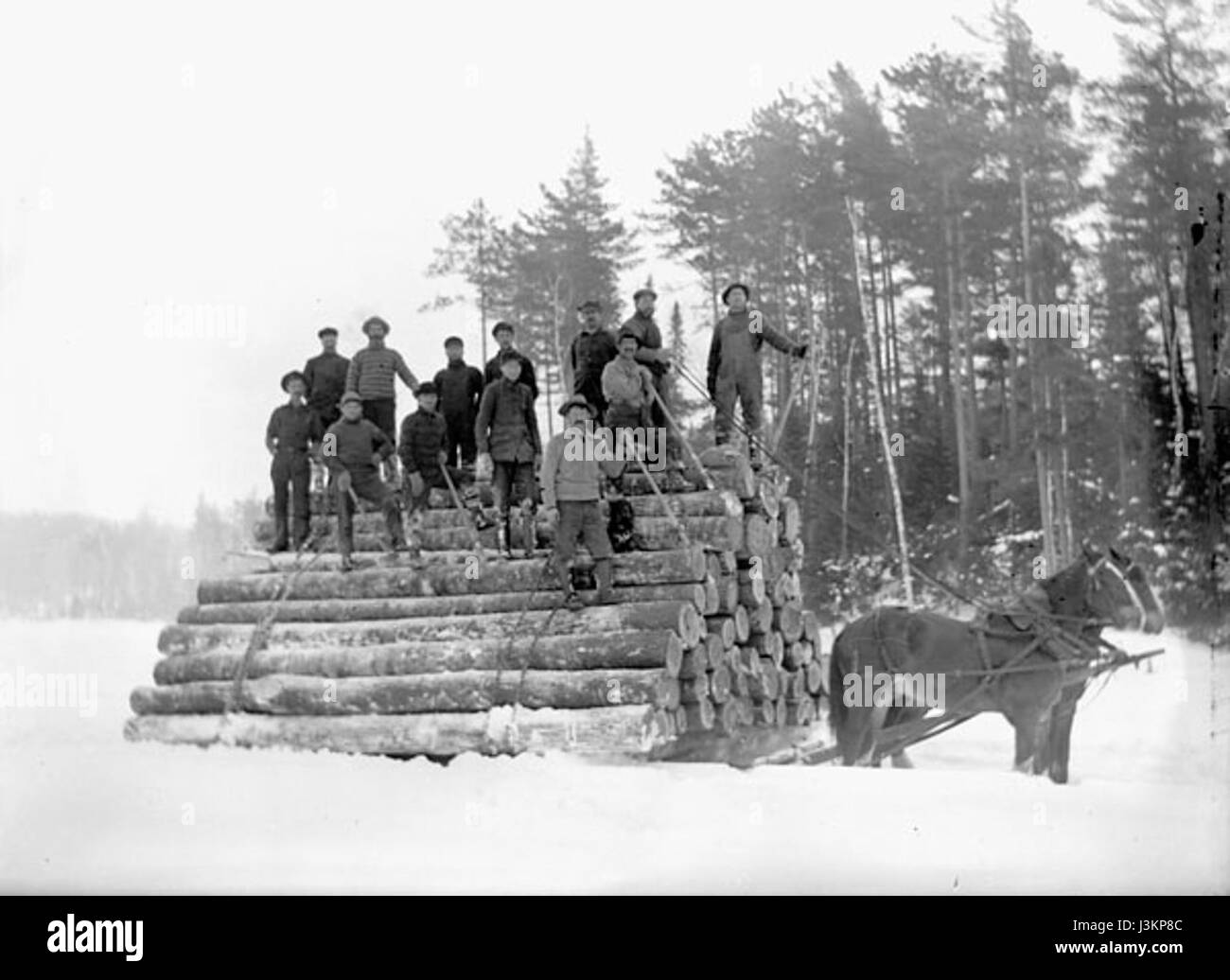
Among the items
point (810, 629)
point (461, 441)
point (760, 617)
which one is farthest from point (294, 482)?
point (810, 629)

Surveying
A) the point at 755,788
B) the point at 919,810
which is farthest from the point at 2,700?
the point at 919,810

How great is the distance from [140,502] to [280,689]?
520 centimetres

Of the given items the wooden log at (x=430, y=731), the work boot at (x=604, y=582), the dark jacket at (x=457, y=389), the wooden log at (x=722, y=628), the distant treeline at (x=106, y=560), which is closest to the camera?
the wooden log at (x=430, y=731)

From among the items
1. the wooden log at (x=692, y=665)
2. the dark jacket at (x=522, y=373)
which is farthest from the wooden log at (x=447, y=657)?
the dark jacket at (x=522, y=373)

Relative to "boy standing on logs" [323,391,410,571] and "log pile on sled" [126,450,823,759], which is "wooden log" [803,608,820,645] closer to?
"log pile on sled" [126,450,823,759]

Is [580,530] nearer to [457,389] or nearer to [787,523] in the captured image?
[787,523]

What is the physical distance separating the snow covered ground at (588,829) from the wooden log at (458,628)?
3.68ft

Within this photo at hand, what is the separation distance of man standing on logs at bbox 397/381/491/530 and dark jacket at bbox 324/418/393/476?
0.63 metres

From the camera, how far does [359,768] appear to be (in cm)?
927

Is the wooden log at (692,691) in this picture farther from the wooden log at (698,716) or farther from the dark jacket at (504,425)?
the dark jacket at (504,425)

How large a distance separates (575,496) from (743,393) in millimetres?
2376

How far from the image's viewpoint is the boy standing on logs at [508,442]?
1067cm

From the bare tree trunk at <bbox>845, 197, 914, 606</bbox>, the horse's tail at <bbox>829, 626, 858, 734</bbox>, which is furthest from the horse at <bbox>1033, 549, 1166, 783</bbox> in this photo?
the bare tree trunk at <bbox>845, 197, 914, 606</bbox>
